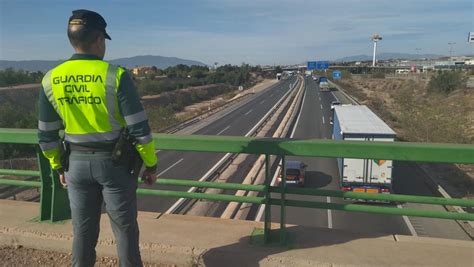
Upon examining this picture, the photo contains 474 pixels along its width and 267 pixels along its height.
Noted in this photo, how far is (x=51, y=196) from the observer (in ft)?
14.1

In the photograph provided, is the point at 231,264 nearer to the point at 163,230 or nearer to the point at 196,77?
the point at 163,230

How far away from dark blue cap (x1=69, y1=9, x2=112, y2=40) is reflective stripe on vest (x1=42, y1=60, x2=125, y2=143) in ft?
0.70

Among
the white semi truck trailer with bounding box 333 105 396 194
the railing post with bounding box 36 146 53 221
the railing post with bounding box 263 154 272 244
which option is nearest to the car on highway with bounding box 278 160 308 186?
the white semi truck trailer with bounding box 333 105 396 194

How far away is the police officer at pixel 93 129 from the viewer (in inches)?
102

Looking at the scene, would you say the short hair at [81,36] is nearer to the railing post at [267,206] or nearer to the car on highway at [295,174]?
the railing post at [267,206]

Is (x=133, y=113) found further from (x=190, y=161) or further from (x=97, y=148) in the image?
(x=190, y=161)

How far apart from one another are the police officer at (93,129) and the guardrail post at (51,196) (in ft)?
4.48

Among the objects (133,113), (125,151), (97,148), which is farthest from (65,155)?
(133,113)

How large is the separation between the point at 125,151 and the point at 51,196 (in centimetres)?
204

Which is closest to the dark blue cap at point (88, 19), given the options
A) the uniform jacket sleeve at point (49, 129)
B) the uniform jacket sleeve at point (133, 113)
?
the uniform jacket sleeve at point (133, 113)

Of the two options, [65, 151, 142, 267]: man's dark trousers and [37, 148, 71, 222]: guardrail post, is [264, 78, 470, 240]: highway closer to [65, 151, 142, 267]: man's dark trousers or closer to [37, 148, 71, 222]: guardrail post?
[37, 148, 71, 222]: guardrail post

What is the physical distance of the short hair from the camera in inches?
101

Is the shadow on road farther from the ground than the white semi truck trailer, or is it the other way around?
the shadow on road

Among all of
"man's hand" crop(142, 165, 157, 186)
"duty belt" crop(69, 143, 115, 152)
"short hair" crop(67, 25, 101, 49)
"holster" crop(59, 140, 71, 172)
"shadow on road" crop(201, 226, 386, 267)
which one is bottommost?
"shadow on road" crop(201, 226, 386, 267)
